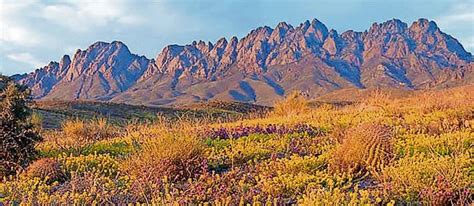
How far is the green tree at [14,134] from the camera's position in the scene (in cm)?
962

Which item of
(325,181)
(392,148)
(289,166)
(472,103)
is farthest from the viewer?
(472,103)

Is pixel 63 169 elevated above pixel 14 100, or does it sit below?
below

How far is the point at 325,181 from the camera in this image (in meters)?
7.15

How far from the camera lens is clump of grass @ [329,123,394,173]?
305 inches

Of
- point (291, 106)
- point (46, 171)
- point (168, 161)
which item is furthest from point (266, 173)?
point (291, 106)

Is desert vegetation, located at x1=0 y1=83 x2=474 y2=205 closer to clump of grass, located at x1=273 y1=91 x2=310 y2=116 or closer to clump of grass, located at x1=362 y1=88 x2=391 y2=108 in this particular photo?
clump of grass, located at x1=362 y1=88 x2=391 y2=108

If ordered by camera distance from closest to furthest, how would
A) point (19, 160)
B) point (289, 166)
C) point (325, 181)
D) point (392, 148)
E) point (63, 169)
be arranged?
point (325, 181), point (289, 166), point (392, 148), point (63, 169), point (19, 160)

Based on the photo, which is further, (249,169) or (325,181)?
(249,169)

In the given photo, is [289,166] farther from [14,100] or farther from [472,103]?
[472,103]

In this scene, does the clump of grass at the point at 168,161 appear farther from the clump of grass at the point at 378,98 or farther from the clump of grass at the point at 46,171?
the clump of grass at the point at 378,98

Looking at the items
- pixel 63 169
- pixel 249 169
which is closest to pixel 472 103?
pixel 249 169

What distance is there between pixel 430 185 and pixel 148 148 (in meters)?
4.16

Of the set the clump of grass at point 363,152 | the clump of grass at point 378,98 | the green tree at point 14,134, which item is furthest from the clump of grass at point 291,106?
the clump of grass at point 363,152

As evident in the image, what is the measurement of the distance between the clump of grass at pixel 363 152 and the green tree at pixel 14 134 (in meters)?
5.17
